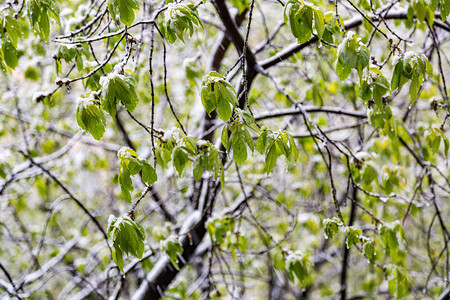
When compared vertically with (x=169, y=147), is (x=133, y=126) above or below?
Answer: above

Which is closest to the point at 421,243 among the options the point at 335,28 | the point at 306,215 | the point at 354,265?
the point at 354,265

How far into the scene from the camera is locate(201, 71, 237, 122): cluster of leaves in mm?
1112

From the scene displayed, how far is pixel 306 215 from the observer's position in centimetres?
287

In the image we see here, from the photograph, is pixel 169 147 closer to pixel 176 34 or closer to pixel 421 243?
pixel 176 34

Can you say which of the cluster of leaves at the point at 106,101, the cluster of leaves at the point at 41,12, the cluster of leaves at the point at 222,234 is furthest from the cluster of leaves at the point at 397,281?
the cluster of leaves at the point at 41,12

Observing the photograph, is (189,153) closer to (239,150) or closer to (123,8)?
(239,150)

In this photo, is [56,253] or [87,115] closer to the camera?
[87,115]

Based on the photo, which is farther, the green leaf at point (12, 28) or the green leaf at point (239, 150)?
the green leaf at point (12, 28)

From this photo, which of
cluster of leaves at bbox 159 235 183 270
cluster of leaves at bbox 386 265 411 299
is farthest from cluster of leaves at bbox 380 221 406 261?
cluster of leaves at bbox 159 235 183 270

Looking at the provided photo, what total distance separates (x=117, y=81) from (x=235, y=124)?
0.34 metres

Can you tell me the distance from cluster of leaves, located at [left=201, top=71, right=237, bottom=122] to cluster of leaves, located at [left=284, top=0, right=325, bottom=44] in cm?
24

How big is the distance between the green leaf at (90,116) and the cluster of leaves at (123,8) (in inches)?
9.6

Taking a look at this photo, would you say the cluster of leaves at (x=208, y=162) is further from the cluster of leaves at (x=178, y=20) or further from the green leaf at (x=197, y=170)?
the cluster of leaves at (x=178, y=20)

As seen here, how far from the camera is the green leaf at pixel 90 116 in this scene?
115cm
